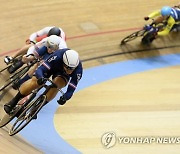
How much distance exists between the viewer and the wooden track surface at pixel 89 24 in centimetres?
668

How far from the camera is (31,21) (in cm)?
709

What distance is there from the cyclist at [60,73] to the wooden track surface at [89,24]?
73.7 inches

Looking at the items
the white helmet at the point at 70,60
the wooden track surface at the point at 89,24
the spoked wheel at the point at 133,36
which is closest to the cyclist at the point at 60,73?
the white helmet at the point at 70,60

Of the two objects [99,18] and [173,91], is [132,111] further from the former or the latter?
[99,18]

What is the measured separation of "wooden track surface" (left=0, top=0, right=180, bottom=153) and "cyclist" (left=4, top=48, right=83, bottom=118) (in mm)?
1873

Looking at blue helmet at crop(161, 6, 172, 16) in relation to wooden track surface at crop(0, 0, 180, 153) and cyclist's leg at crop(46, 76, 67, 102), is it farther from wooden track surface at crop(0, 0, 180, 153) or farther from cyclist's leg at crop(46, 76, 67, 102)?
cyclist's leg at crop(46, 76, 67, 102)

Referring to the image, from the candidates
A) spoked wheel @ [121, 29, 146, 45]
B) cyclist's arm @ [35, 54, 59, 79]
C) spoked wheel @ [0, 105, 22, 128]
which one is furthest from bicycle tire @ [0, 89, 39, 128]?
spoked wheel @ [121, 29, 146, 45]

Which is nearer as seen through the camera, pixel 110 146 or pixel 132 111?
pixel 110 146

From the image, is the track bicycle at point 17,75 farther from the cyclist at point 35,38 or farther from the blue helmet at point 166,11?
the blue helmet at point 166,11

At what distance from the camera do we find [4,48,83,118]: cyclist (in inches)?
167

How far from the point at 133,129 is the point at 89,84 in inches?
42.2

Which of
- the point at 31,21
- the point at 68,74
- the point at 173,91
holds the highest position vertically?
the point at 68,74

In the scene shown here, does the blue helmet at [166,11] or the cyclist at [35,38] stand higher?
the cyclist at [35,38]

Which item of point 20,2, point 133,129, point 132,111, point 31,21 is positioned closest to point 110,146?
point 133,129
